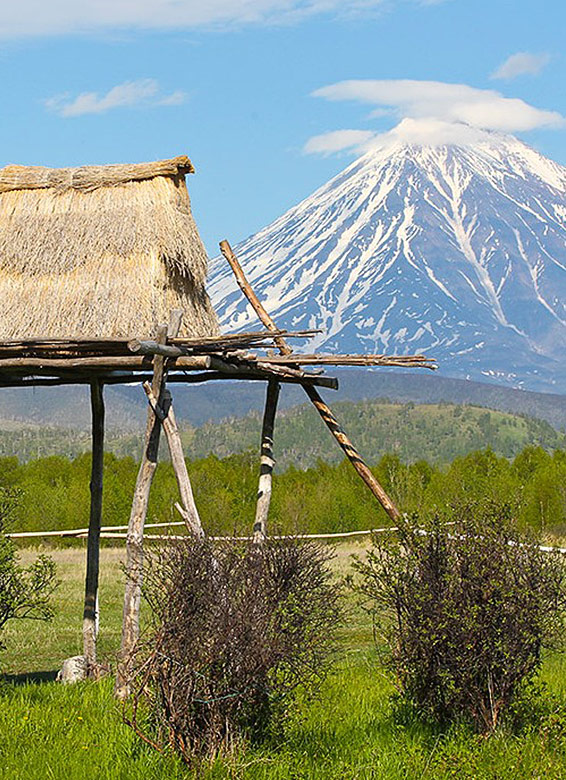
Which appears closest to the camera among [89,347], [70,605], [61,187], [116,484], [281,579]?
[281,579]

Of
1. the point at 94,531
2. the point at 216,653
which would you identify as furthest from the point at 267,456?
Result: the point at 216,653

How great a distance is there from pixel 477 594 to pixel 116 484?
42430mm

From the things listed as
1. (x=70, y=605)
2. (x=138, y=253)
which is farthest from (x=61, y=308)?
(x=70, y=605)

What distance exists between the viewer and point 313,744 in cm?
802

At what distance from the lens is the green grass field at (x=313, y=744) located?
7.29 meters

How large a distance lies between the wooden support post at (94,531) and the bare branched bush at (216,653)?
449 cm

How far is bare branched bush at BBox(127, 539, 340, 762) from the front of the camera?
7.13 meters

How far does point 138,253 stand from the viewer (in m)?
11.8

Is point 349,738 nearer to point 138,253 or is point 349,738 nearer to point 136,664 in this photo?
point 136,664

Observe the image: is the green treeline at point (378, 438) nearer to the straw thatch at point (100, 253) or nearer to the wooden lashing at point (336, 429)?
the wooden lashing at point (336, 429)

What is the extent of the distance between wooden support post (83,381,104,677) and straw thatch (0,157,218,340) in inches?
50.5

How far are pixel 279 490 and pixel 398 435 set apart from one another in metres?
130

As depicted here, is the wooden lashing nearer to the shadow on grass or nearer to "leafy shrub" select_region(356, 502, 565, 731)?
"leafy shrub" select_region(356, 502, 565, 731)

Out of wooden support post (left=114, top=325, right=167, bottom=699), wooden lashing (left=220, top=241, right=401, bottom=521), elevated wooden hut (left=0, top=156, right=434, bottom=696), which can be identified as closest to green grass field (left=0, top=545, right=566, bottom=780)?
wooden support post (left=114, top=325, right=167, bottom=699)
